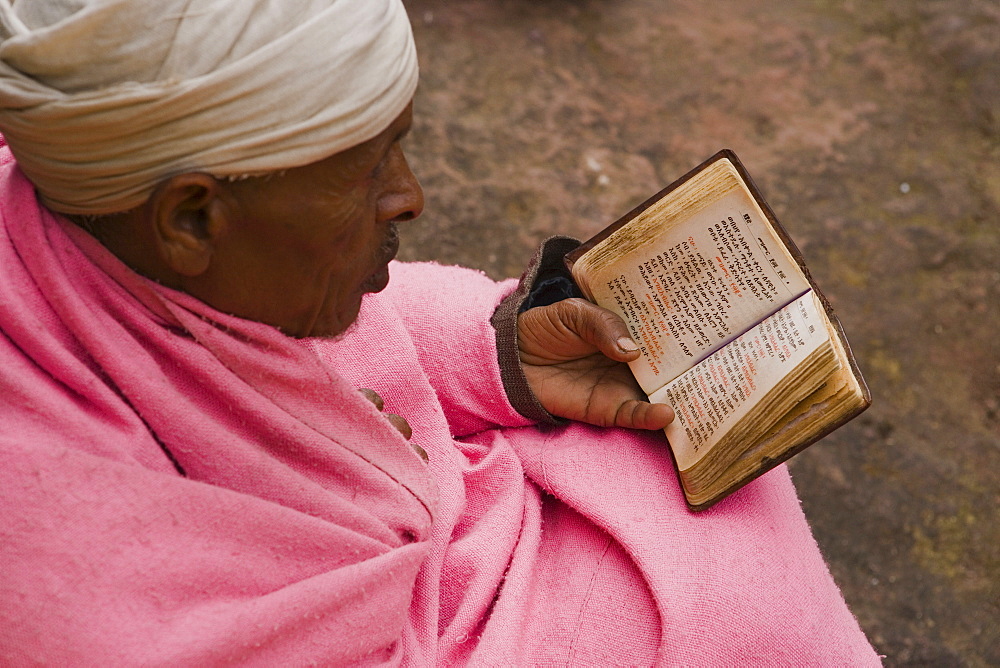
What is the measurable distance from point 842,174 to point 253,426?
3.03 m

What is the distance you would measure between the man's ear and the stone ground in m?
1.98

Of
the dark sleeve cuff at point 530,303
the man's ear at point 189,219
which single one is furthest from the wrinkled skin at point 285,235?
the dark sleeve cuff at point 530,303

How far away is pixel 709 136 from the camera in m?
3.78

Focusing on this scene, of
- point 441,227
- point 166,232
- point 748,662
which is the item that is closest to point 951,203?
point 441,227

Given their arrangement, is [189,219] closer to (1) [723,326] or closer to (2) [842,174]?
(1) [723,326]

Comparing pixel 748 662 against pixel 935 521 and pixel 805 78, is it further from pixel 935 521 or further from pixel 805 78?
pixel 805 78

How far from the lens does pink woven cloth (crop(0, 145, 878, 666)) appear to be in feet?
3.30

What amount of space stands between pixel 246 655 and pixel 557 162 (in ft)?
8.96

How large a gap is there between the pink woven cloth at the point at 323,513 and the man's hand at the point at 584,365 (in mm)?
51

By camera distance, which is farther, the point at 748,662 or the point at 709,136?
the point at 709,136

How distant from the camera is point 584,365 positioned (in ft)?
5.62

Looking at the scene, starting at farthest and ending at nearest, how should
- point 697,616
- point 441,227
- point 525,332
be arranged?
point 441,227, point 525,332, point 697,616

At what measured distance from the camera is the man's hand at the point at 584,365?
5.26ft

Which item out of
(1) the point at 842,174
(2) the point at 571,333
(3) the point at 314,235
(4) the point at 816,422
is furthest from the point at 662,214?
(1) the point at 842,174
